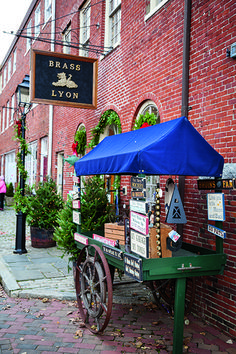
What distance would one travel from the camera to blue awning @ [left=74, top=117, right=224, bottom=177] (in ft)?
10.9

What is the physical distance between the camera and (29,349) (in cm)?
362

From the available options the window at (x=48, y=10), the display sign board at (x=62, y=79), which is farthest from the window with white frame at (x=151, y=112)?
the window at (x=48, y=10)

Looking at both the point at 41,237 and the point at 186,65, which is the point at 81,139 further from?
the point at 186,65

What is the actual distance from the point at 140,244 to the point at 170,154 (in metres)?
0.95

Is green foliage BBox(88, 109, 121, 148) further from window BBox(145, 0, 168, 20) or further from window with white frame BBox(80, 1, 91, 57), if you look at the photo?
window with white frame BBox(80, 1, 91, 57)

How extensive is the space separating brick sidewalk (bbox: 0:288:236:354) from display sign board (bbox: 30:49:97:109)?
4107 mm

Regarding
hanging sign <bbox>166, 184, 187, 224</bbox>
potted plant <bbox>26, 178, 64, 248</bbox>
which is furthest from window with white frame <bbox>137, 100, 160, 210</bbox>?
potted plant <bbox>26, 178, 64, 248</bbox>

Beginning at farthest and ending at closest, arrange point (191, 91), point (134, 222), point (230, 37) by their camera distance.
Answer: point (191, 91) → point (230, 37) → point (134, 222)

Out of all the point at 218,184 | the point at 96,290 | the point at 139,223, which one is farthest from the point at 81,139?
the point at 139,223

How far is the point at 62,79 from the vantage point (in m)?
6.99

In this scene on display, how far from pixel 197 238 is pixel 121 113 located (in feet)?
11.9

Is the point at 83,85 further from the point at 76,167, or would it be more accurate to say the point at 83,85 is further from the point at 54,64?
the point at 76,167

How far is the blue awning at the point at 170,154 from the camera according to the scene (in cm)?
333

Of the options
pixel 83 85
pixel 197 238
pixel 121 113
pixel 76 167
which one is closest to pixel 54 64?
pixel 83 85
